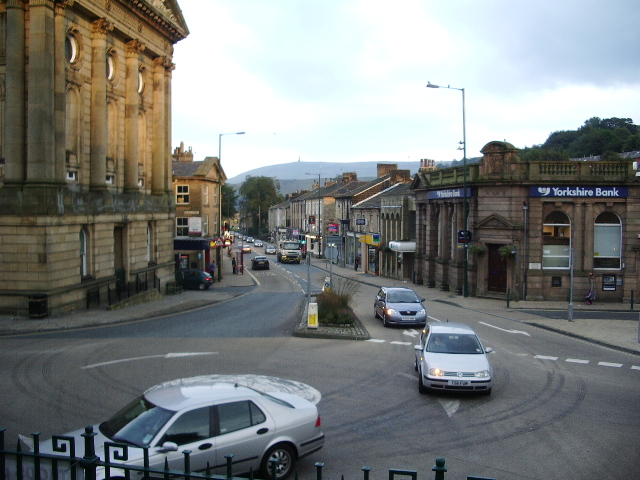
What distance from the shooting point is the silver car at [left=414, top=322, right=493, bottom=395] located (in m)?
13.9

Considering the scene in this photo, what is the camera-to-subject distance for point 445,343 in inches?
603

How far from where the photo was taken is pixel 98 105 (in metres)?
31.0

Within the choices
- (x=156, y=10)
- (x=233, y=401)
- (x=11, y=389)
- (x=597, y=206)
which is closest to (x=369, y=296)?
(x=597, y=206)

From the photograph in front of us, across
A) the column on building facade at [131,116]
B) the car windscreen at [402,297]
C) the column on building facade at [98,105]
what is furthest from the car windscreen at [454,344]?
the column on building facade at [131,116]

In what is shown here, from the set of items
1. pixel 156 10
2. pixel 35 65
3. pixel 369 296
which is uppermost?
pixel 156 10

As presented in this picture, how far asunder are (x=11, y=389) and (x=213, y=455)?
26.9ft

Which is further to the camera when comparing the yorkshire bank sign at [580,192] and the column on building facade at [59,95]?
the yorkshire bank sign at [580,192]

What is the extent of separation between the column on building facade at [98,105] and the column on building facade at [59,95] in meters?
3.77

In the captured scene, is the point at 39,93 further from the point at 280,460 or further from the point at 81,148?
the point at 280,460

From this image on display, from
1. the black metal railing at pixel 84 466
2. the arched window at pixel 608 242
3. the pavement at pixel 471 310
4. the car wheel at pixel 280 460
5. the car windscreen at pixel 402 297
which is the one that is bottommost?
the pavement at pixel 471 310

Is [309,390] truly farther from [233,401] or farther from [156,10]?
[156,10]

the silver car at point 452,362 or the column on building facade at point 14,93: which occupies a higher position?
the column on building facade at point 14,93

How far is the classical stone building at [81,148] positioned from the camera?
25609 mm

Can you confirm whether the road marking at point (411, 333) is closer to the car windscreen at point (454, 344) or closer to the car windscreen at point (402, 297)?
the car windscreen at point (402, 297)
